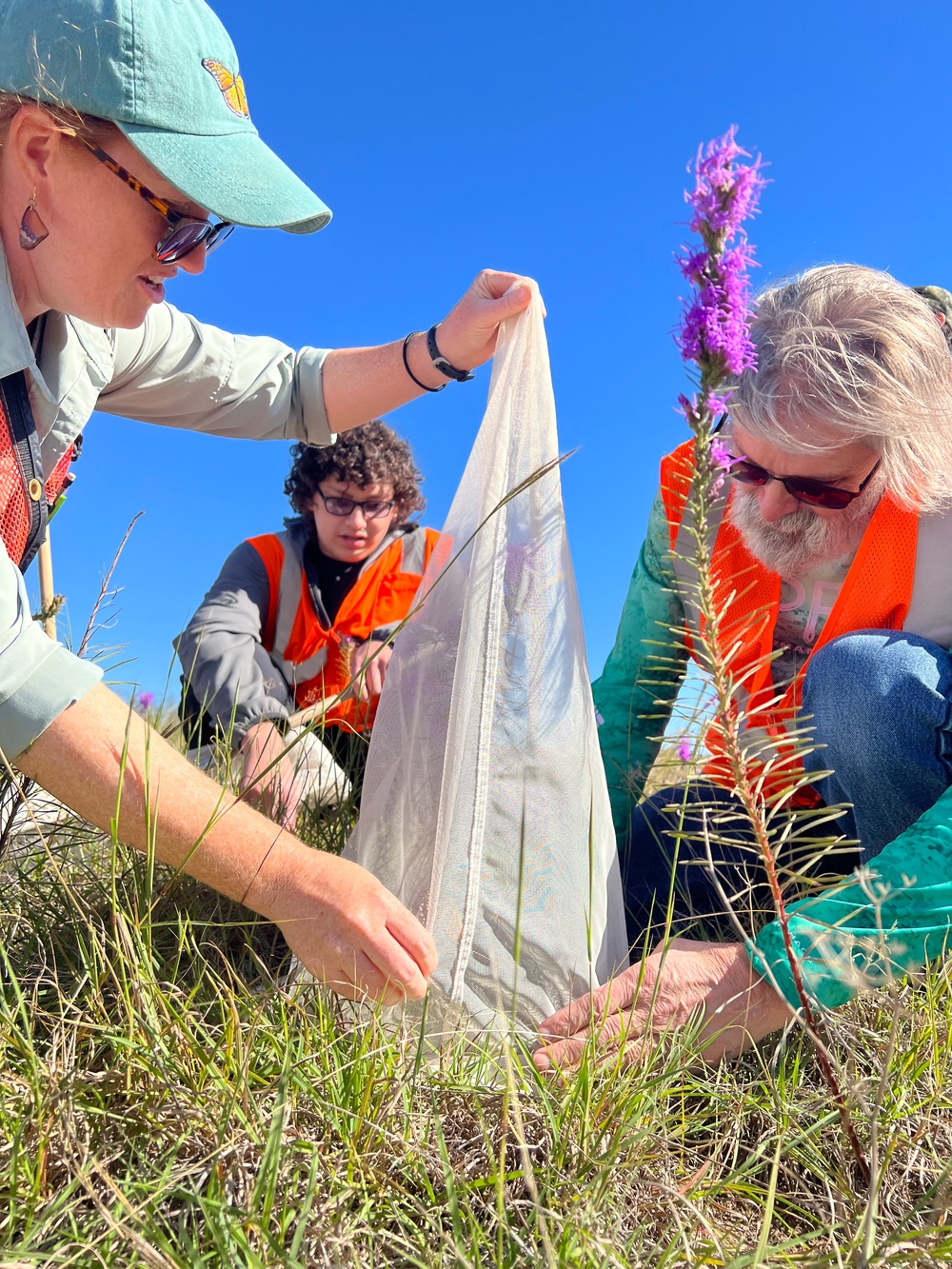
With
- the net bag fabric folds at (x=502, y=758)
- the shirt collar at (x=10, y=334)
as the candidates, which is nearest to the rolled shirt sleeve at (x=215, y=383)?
the shirt collar at (x=10, y=334)

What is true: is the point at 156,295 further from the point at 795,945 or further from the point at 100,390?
the point at 795,945

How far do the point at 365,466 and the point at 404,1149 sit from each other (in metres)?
3.46

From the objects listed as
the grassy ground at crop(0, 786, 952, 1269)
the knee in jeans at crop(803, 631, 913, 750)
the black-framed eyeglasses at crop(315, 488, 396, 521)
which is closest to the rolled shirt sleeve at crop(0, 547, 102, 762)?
the grassy ground at crop(0, 786, 952, 1269)

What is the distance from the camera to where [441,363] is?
239 cm

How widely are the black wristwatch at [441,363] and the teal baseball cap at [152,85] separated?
59 cm

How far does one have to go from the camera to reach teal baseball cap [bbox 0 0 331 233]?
1.73 meters

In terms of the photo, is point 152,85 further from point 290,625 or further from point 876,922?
point 290,625

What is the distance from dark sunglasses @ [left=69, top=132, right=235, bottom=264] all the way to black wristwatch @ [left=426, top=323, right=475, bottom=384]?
61 cm

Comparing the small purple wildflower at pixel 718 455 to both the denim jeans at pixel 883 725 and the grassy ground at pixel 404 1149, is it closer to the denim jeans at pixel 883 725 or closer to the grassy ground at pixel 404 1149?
the grassy ground at pixel 404 1149

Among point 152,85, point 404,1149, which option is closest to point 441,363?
point 152,85

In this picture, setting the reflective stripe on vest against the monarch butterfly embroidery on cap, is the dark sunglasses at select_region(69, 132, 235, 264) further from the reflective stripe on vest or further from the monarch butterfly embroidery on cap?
the reflective stripe on vest

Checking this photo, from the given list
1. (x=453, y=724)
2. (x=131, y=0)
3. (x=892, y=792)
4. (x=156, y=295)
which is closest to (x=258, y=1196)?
(x=453, y=724)

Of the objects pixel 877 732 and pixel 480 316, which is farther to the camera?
pixel 480 316

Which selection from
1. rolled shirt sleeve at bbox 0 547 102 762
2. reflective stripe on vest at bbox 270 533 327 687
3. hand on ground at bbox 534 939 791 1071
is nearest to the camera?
rolled shirt sleeve at bbox 0 547 102 762
